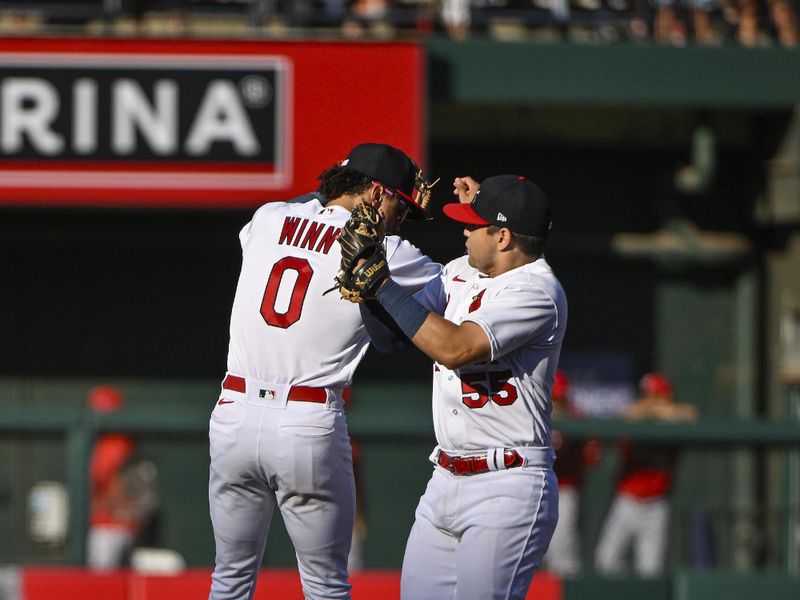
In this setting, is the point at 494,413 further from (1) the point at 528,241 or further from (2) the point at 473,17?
(2) the point at 473,17

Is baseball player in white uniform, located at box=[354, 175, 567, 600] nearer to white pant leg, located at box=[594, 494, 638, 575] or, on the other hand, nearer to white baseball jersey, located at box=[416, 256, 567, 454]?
white baseball jersey, located at box=[416, 256, 567, 454]

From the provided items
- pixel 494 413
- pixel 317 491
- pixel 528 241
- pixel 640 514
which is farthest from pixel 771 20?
pixel 317 491

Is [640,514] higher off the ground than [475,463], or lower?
lower

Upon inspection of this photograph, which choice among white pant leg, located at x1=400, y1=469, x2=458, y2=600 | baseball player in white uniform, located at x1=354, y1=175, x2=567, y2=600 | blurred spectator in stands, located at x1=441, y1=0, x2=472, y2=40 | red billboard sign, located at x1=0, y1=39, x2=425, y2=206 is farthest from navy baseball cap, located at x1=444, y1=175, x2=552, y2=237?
blurred spectator in stands, located at x1=441, y1=0, x2=472, y2=40

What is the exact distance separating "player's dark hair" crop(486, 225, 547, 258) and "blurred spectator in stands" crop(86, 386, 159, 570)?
11.5ft

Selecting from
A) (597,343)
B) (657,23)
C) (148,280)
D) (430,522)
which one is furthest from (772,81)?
(430,522)

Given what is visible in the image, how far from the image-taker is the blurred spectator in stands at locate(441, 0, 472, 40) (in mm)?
10812

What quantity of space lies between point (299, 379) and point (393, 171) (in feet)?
2.31

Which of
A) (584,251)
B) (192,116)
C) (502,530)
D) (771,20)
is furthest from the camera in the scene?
(584,251)

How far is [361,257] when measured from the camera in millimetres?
3723

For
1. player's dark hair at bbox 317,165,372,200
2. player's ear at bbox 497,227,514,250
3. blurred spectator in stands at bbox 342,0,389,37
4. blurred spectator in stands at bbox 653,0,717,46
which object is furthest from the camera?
blurred spectator in stands at bbox 653,0,717,46

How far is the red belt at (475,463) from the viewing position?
3.98 meters

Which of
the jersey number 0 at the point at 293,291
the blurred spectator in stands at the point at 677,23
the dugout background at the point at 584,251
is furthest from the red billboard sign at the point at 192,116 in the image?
the jersey number 0 at the point at 293,291

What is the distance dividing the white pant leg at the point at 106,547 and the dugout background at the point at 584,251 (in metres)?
4.22
